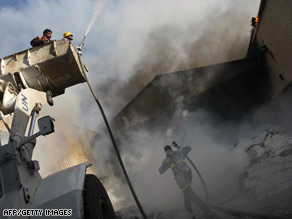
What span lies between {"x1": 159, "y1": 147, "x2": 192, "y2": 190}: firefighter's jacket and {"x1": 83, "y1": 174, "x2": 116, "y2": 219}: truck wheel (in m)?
2.55

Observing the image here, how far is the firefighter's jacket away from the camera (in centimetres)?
551

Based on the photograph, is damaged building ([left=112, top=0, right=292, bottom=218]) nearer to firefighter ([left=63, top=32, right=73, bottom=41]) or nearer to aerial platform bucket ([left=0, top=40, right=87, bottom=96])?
aerial platform bucket ([left=0, top=40, right=87, bottom=96])

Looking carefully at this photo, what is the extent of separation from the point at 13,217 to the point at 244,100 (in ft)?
36.4

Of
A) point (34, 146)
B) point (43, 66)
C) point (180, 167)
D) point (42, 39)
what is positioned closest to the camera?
point (34, 146)

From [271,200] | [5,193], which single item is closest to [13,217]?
[5,193]

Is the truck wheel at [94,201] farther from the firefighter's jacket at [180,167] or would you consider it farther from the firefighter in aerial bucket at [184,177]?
the firefighter's jacket at [180,167]

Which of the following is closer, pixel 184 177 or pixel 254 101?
pixel 184 177

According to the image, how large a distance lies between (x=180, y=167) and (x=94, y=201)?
125 inches

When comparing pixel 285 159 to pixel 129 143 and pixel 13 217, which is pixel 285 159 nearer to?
pixel 13 217

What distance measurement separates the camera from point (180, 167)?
562cm

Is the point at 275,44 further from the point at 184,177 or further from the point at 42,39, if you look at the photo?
the point at 42,39

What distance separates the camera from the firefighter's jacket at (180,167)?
5.51 meters

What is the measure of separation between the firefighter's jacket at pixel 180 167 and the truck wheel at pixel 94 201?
101 inches

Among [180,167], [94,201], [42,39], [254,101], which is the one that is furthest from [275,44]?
[94,201]
